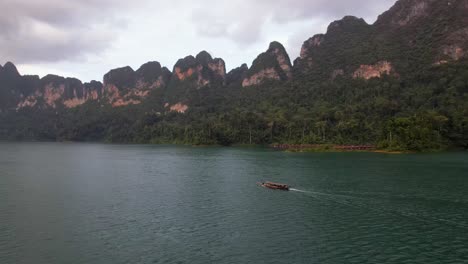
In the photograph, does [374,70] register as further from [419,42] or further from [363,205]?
[363,205]

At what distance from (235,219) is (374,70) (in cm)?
16841

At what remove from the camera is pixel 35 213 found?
34.4 metres

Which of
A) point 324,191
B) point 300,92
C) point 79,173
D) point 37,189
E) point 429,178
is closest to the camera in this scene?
point 324,191

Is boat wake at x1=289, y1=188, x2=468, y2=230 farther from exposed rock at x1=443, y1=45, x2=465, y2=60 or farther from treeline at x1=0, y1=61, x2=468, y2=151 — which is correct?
exposed rock at x1=443, y1=45, x2=465, y2=60

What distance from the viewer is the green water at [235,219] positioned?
2372cm

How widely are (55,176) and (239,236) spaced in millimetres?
43225

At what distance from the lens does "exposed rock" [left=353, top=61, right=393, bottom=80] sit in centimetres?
17712

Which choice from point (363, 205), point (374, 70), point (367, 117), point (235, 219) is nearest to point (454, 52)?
point (374, 70)

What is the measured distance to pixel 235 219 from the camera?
105 feet

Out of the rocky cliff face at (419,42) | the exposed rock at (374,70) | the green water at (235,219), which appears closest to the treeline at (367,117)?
the exposed rock at (374,70)

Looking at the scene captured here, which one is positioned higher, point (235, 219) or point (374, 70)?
point (374, 70)

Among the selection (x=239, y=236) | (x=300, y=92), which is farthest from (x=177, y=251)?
(x=300, y=92)

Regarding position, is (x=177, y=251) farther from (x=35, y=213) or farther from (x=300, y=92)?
(x=300, y=92)

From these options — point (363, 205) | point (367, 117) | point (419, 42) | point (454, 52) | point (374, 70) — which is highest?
point (419, 42)
